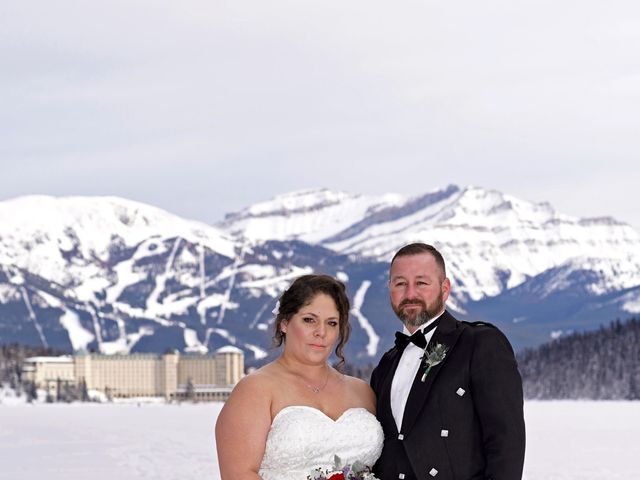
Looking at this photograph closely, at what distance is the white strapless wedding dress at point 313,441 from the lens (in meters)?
10.6

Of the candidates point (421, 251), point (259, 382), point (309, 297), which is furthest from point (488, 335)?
point (259, 382)

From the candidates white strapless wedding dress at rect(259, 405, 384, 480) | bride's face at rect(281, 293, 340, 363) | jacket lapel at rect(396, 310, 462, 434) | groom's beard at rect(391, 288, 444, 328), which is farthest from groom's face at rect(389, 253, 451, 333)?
white strapless wedding dress at rect(259, 405, 384, 480)

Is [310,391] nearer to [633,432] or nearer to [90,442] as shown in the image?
[90,442]

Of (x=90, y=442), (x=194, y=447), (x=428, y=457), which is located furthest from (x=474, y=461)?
(x=90, y=442)

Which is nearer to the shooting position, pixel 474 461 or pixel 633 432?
pixel 474 461

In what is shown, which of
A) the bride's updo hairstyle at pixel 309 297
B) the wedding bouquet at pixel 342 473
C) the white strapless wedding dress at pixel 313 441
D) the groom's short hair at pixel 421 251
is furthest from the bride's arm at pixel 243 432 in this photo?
the groom's short hair at pixel 421 251

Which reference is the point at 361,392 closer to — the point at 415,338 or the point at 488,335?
the point at 415,338

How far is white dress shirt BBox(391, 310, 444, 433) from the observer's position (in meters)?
11.1

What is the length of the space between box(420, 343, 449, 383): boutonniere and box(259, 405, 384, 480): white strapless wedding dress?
23.6 inches

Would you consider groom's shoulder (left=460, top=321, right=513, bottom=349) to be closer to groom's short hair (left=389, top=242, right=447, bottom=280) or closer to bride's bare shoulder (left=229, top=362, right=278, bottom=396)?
groom's short hair (left=389, top=242, right=447, bottom=280)

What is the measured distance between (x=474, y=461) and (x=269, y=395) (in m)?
1.63

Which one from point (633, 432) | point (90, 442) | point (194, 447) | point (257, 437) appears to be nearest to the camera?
point (257, 437)

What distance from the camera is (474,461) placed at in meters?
10.8

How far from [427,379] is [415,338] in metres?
0.37
